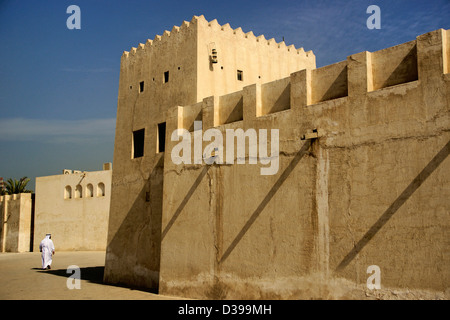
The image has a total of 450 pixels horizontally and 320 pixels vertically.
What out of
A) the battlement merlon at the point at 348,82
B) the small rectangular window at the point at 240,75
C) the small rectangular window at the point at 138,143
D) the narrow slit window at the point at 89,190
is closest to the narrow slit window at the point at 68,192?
the narrow slit window at the point at 89,190

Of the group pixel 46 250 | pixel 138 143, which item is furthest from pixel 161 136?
pixel 46 250

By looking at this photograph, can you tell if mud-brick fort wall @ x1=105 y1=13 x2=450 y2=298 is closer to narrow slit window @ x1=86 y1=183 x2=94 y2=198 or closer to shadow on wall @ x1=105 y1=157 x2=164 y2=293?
shadow on wall @ x1=105 y1=157 x2=164 y2=293

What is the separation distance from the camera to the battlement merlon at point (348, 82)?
18.5ft

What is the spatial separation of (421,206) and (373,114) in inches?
56.6

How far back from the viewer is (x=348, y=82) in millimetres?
6516

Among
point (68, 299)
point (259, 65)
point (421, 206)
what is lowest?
point (68, 299)

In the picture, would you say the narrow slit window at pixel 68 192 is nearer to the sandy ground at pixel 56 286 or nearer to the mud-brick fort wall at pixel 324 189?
the sandy ground at pixel 56 286

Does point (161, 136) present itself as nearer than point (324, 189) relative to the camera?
No

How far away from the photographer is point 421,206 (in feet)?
18.0

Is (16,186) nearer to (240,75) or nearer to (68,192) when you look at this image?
(68,192)

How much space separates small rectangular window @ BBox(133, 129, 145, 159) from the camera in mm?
11656

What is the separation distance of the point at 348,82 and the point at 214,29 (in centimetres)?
485
